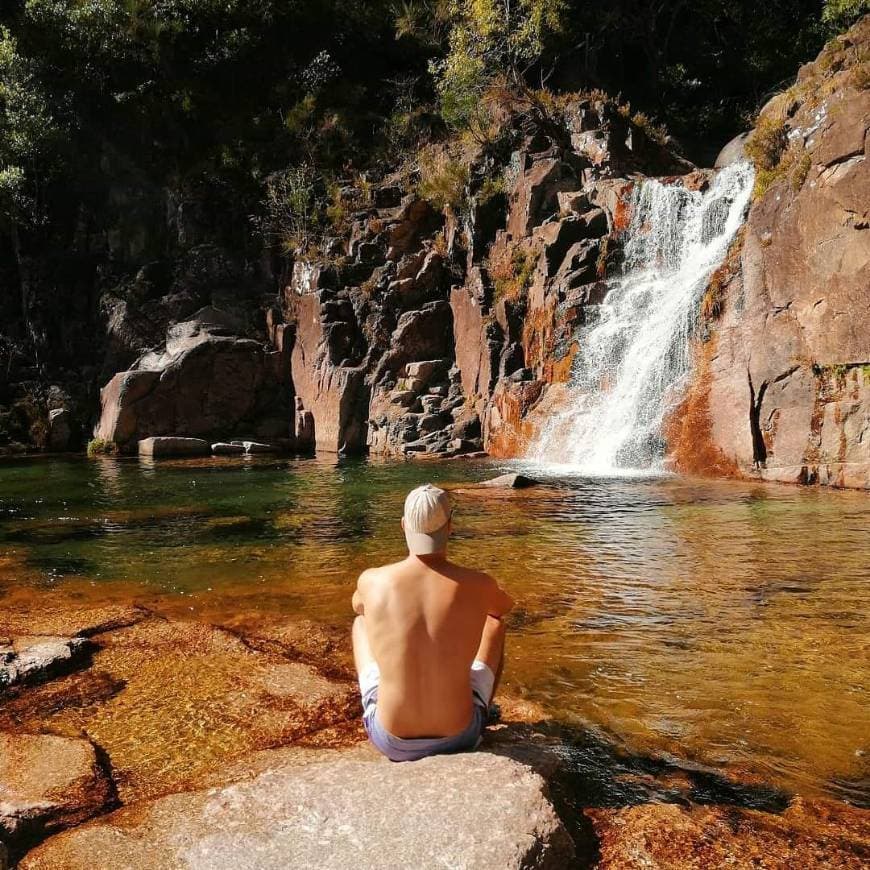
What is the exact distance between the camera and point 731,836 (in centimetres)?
249

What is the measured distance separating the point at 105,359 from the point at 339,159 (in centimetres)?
1127

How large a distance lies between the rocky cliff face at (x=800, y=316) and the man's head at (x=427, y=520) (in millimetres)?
10468

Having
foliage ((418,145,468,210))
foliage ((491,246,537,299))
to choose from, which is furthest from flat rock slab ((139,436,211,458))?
foliage ((418,145,468,210))

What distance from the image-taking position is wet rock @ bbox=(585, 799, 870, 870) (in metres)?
2.35

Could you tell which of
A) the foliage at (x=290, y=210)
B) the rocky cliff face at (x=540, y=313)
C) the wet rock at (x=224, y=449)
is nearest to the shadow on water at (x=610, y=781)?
the rocky cliff face at (x=540, y=313)

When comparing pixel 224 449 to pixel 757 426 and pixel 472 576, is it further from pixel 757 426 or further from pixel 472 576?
pixel 472 576

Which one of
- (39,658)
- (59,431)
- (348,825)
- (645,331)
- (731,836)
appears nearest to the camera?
(348,825)

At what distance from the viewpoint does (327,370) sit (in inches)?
892

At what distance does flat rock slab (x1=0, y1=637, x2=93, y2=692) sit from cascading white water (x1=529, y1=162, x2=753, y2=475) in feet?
36.1

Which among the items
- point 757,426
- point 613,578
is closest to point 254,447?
point 757,426

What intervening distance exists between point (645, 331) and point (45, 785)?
15105 mm

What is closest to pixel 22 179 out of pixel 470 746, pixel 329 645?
pixel 329 645

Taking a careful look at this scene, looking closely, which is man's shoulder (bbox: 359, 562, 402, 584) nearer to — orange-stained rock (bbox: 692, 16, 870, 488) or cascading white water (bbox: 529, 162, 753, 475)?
orange-stained rock (bbox: 692, 16, 870, 488)

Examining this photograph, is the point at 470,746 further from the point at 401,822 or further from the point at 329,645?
the point at 329,645
